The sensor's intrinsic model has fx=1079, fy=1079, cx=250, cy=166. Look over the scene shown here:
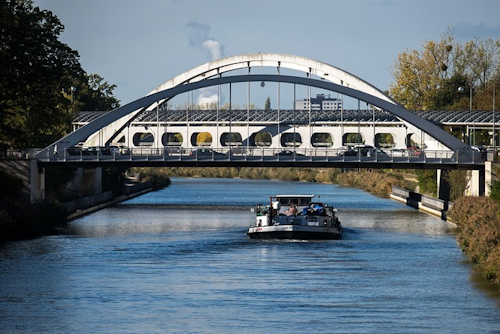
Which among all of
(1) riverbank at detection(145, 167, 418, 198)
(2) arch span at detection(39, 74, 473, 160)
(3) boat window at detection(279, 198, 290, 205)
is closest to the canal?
(3) boat window at detection(279, 198, 290, 205)

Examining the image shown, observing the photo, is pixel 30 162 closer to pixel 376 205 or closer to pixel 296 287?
pixel 376 205

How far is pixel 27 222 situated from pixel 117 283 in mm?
20379

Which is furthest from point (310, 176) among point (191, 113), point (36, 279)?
point (36, 279)

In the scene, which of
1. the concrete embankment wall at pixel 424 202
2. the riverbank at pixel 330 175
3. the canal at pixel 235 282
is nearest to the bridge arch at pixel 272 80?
the concrete embankment wall at pixel 424 202

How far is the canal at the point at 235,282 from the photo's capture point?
116 feet

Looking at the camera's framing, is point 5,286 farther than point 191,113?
No

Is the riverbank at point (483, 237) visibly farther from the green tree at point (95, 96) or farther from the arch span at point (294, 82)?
the green tree at point (95, 96)

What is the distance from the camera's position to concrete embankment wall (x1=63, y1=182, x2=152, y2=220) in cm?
7849

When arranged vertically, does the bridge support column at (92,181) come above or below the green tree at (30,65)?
below

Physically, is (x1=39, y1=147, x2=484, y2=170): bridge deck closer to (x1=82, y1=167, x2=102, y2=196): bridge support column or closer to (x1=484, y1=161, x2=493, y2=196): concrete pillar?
(x1=484, y1=161, x2=493, y2=196): concrete pillar

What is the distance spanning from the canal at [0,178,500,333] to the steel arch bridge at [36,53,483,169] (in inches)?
413

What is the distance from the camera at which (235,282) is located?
1729 inches

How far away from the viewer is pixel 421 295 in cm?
4106

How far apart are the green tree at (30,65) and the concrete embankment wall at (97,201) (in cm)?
699
